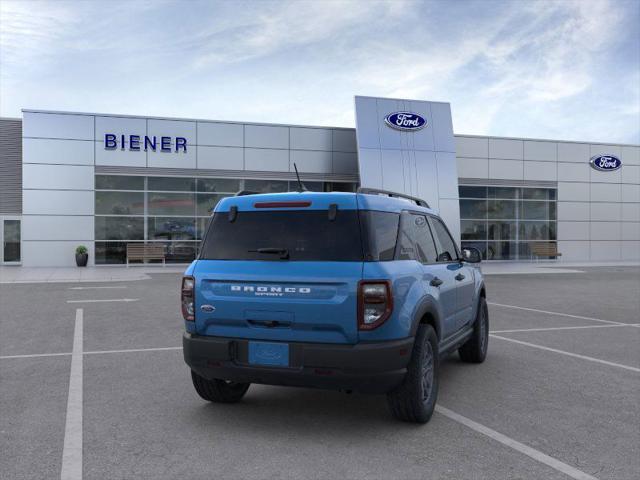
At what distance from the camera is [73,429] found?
14.4 feet

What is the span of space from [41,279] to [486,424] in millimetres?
16863

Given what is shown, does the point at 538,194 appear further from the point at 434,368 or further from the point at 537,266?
the point at 434,368

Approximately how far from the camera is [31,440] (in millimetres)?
4121

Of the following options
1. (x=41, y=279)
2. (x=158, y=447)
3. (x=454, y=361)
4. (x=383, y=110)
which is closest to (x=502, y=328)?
(x=454, y=361)

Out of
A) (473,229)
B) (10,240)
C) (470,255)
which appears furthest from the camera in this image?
(473,229)

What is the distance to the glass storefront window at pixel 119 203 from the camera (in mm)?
24922

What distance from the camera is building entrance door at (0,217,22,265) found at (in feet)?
83.7

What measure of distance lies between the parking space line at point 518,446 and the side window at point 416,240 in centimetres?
130

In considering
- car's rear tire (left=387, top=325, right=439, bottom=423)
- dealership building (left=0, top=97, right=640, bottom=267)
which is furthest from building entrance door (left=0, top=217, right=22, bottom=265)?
car's rear tire (left=387, top=325, right=439, bottom=423)

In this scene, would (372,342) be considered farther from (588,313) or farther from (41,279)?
(41,279)

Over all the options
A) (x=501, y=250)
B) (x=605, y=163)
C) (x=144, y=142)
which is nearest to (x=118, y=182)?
(x=144, y=142)

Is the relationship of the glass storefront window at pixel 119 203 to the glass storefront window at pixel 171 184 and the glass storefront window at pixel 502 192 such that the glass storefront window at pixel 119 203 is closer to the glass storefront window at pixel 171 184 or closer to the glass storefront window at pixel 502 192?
the glass storefront window at pixel 171 184

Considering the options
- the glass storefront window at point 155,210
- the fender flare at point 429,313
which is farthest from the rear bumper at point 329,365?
the glass storefront window at point 155,210

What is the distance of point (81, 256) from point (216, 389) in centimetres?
2122
